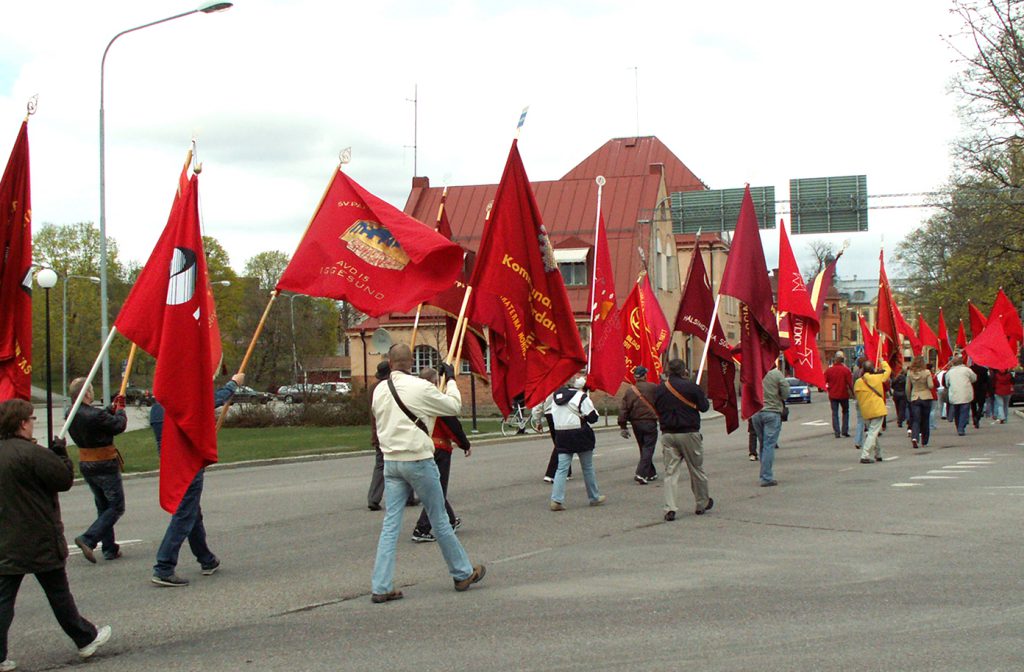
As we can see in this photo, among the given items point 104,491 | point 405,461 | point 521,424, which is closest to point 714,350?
point 405,461

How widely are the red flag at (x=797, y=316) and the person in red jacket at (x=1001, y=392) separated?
1151 cm

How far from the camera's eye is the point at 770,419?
53.3 feet

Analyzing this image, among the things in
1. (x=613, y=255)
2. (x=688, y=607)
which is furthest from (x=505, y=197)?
(x=613, y=255)

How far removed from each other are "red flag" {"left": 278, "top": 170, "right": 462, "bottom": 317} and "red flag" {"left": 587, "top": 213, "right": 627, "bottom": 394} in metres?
5.94

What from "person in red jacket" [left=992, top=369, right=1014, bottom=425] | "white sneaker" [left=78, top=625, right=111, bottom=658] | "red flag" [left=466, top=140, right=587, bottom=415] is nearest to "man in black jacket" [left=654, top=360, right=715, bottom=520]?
"red flag" [left=466, top=140, right=587, bottom=415]

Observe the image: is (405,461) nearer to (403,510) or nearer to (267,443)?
(403,510)

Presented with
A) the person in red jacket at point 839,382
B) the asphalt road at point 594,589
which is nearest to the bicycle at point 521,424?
the person in red jacket at point 839,382

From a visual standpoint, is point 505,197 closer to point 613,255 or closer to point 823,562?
point 823,562

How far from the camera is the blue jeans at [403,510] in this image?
8430mm

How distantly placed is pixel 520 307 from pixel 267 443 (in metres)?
19.2

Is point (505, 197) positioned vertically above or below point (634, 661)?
above

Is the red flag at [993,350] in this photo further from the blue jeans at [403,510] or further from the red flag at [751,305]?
the blue jeans at [403,510]

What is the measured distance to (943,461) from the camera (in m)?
19.6

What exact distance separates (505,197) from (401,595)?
16.1 ft
